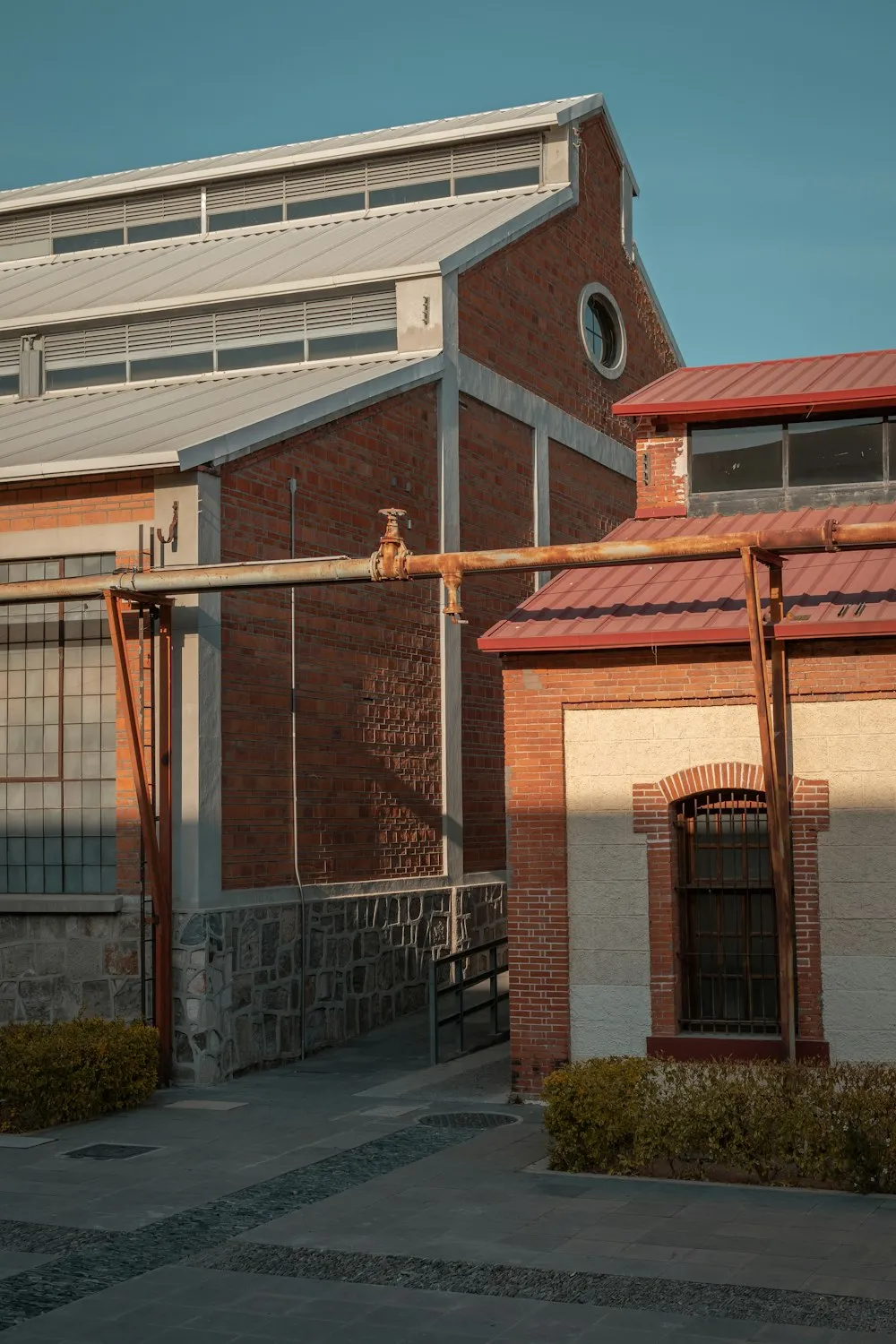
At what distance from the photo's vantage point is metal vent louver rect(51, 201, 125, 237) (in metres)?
30.1

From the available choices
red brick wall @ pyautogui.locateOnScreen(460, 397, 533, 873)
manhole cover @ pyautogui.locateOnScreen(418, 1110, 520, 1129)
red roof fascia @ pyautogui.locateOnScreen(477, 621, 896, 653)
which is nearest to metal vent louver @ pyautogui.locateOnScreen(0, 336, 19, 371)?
red brick wall @ pyautogui.locateOnScreen(460, 397, 533, 873)

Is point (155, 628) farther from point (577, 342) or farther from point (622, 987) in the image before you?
Result: point (577, 342)

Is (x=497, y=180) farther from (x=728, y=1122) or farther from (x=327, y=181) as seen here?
(x=728, y=1122)

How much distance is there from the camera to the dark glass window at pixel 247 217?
2881 centimetres

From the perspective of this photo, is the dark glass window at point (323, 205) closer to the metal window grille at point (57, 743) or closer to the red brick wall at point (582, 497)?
the red brick wall at point (582, 497)

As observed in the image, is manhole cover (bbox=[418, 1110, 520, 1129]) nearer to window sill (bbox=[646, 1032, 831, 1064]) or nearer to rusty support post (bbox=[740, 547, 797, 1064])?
window sill (bbox=[646, 1032, 831, 1064])

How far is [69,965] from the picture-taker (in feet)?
56.2

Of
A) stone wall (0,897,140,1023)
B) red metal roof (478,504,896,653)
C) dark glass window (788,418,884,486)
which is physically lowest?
stone wall (0,897,140,1023)

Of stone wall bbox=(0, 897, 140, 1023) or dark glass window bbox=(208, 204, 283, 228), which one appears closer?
stone wall bbox=(0, 897, 140, 1023)

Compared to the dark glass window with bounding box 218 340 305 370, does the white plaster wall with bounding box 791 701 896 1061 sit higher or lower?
lower

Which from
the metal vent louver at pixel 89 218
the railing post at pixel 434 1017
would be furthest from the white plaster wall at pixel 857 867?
the metal vent louver at pixel 89 218

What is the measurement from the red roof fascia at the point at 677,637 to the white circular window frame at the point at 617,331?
12.7m

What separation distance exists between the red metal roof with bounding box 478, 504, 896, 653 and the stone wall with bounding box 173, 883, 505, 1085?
4.38 meters

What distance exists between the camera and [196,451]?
16.7 meters
